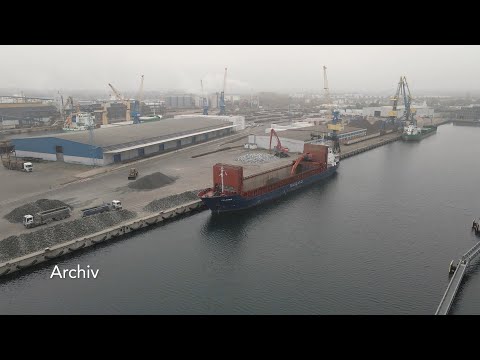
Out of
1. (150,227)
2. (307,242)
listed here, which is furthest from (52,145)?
(307,242)

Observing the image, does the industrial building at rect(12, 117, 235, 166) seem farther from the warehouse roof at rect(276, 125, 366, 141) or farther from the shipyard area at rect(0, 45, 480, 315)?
the warehouse roof at rect(276, 125, 366, 141)

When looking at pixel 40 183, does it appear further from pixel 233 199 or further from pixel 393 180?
pixel 393 180

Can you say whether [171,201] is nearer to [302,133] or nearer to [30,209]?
[30,209]

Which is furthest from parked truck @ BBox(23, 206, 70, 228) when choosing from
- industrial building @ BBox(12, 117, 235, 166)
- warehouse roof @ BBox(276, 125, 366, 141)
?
warehouse roof @ BBox(276, 125, 366, 141)

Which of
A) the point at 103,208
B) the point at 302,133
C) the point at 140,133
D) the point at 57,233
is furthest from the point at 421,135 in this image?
the point at 57,233

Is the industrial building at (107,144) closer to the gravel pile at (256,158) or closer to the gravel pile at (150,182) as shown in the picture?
the gravel pile at (150,182)
